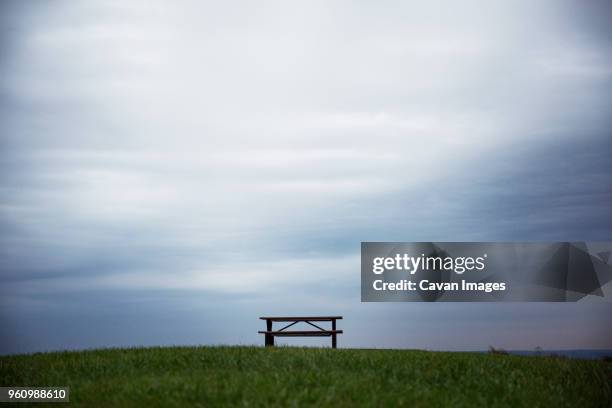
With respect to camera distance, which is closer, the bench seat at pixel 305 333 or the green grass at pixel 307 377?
the green grass at pixel 307 377

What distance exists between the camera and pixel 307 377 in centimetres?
1285

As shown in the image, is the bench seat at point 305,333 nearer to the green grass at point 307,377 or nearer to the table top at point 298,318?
the table top at point 298,318

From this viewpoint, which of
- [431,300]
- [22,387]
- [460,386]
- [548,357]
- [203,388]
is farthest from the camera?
[431,300]

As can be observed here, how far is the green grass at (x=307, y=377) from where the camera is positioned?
1153 centimetres

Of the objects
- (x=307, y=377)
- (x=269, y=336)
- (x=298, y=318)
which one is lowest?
(x=307, y=377)

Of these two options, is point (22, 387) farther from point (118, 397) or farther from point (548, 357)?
point (548, 357)

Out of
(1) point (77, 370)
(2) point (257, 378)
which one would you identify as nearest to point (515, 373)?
(2) point (257, 378)

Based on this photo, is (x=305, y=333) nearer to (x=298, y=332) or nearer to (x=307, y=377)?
(x=298, y=332)

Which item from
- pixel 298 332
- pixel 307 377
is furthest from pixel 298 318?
pixel 307 377

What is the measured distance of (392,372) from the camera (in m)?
14.2

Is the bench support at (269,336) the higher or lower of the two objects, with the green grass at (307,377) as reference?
higher

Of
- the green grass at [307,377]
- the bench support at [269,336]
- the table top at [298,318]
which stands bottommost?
the green grass at [307,377]

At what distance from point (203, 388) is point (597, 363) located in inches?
422

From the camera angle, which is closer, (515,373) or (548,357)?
(515,373)
